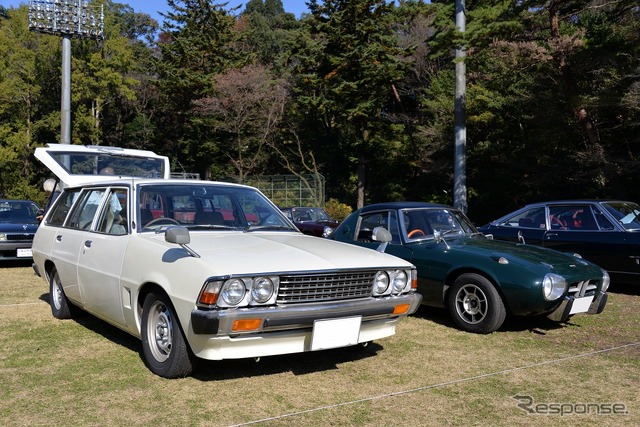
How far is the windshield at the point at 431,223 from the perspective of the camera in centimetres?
710

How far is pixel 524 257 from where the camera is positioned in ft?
20.1

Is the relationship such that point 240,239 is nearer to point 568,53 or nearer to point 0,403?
point 0,403

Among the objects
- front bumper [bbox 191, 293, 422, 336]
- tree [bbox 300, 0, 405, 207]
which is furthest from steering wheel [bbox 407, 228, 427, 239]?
tree [bbox 300, 0, 405, 207]

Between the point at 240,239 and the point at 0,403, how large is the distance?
80.4 inches

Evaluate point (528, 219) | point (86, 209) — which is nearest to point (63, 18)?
point (86, 209)

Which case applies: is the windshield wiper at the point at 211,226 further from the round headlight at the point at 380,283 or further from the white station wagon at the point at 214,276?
the round headlight at the point at 380,283

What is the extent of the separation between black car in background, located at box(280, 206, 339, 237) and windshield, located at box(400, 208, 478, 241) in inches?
369

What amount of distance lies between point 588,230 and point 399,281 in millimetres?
5204

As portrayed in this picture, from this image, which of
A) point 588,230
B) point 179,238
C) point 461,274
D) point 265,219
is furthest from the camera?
point 588,230

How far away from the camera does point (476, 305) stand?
616cm

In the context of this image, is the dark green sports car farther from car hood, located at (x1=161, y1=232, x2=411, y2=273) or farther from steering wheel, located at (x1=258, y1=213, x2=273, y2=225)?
steering wheel, located at (x1=258, y1=213, x2=273, y2=225)

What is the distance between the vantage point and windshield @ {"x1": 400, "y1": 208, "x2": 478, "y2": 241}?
710 cm

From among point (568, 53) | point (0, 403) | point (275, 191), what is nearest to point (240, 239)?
point (0, 403)

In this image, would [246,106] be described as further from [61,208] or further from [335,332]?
[335,332]
